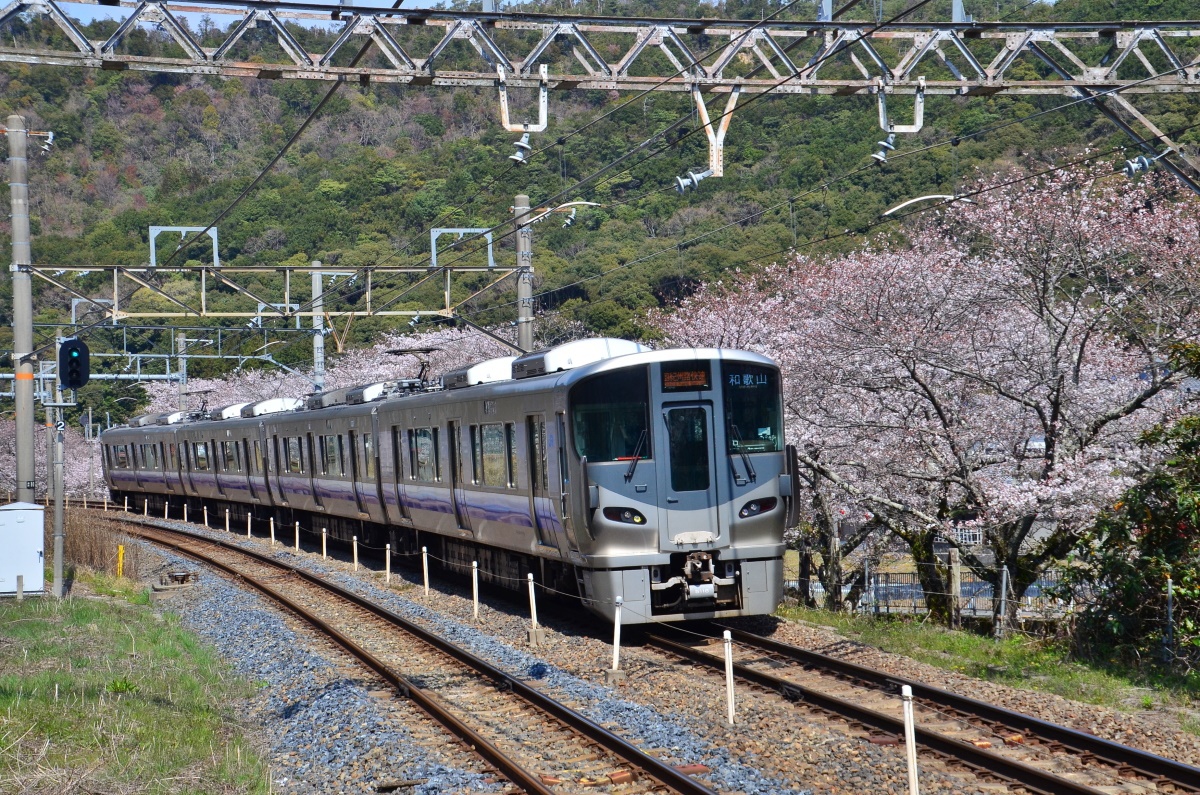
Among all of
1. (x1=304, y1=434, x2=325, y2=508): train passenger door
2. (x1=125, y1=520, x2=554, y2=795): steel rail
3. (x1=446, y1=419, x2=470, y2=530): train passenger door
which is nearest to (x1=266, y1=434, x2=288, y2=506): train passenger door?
(x1=304, y1=434, x2=325, y2=508): train passenger door

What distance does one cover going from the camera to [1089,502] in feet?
41.6

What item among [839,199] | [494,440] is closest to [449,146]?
[839,199]

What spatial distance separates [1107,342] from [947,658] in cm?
752

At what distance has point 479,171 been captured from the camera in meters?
53.8

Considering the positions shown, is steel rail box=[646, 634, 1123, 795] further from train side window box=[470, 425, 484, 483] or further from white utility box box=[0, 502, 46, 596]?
white utility box box=[0, 502, 46, 596]

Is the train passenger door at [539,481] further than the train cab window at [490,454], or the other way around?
the train cab window at [490,454]

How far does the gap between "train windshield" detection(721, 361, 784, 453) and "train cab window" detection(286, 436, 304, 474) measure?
1398 cm

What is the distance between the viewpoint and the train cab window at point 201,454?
31297 mm

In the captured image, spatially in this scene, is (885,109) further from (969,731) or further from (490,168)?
(490,168)

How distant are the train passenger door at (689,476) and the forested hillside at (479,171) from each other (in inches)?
115

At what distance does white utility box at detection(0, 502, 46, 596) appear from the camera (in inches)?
601

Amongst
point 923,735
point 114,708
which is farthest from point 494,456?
point 923,735

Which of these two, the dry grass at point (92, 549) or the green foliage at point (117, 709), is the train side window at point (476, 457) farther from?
the dry grass at point (92, 549)

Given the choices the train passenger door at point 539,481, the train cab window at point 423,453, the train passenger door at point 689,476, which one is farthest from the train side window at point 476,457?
the train passenger door at point 689,476
